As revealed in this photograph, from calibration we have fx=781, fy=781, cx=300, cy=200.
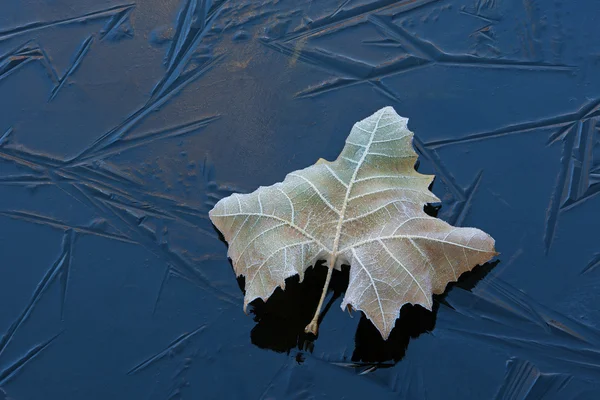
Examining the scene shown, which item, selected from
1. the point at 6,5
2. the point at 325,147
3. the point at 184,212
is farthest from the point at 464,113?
the point at 6,5

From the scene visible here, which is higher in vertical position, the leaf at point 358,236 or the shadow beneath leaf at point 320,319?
the leaf at point 358,236

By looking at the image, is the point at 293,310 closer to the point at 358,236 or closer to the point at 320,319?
the point at 320,319

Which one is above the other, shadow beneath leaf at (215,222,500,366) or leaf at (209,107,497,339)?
leaf at (209,107,497,339)

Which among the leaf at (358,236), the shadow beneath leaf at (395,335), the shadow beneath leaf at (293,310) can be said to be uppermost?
the leaf at (358,236)

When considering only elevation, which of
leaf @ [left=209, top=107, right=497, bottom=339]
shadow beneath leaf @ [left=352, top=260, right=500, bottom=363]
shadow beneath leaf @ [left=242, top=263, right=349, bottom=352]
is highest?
leaf @ [left=209, top=107, right=497, bottom=339]

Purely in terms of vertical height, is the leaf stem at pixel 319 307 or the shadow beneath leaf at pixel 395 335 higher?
the leaf stem at pixel 319 307

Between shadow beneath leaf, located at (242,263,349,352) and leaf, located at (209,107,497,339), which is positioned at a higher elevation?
leaf, located at (209,107,497,339)

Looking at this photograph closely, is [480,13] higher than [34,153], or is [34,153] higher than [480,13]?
[480,13]

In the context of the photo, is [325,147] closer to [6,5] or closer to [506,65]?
[506,65]
